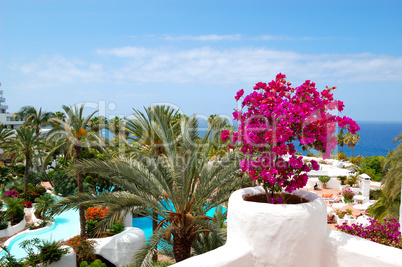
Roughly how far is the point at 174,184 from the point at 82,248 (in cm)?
741

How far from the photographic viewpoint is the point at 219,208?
11055 mm

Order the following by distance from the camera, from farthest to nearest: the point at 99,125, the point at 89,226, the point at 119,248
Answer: the point at 99,125 → the point at 89,226 → the point at 119,248

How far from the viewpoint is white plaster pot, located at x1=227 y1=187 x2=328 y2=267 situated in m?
3.15

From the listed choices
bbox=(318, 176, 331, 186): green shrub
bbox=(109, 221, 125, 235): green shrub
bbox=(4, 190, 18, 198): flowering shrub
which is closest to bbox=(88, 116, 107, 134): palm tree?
bbox=(109, 221, 125, 235): green shrub

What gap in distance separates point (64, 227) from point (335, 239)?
20699 mm

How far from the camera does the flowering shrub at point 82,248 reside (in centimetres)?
1275

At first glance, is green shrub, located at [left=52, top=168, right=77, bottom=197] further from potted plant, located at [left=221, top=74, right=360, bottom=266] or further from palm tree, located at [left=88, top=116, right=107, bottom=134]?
potted plant, located at [left=221, top=74, right=360, bottom=266]

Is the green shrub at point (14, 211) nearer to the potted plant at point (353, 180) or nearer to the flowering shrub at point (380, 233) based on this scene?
the flowering shrub at point (380, 233)

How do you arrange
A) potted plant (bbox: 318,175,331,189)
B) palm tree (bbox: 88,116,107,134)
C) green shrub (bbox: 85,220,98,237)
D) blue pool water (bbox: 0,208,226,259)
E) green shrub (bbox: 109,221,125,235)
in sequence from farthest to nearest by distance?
potted plant (bbox: 318,175,331,189), palm tree (bbox: 88,116,107,134), blue pool water (bbox: 0,208,226,259), green shrub (bbox: 85,220,98,237), green shrub (bbox: 109,221,125,235)

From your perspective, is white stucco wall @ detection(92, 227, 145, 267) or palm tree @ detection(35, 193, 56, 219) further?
palm tree @ detection(35, 193, 56, 219)

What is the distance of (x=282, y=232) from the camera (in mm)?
3156

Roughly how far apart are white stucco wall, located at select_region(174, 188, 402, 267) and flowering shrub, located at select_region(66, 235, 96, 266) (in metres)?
11.5

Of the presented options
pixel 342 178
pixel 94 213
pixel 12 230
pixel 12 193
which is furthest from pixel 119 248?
pixel 342 178

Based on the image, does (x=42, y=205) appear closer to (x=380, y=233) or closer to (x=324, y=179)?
(x=380, y=233)
